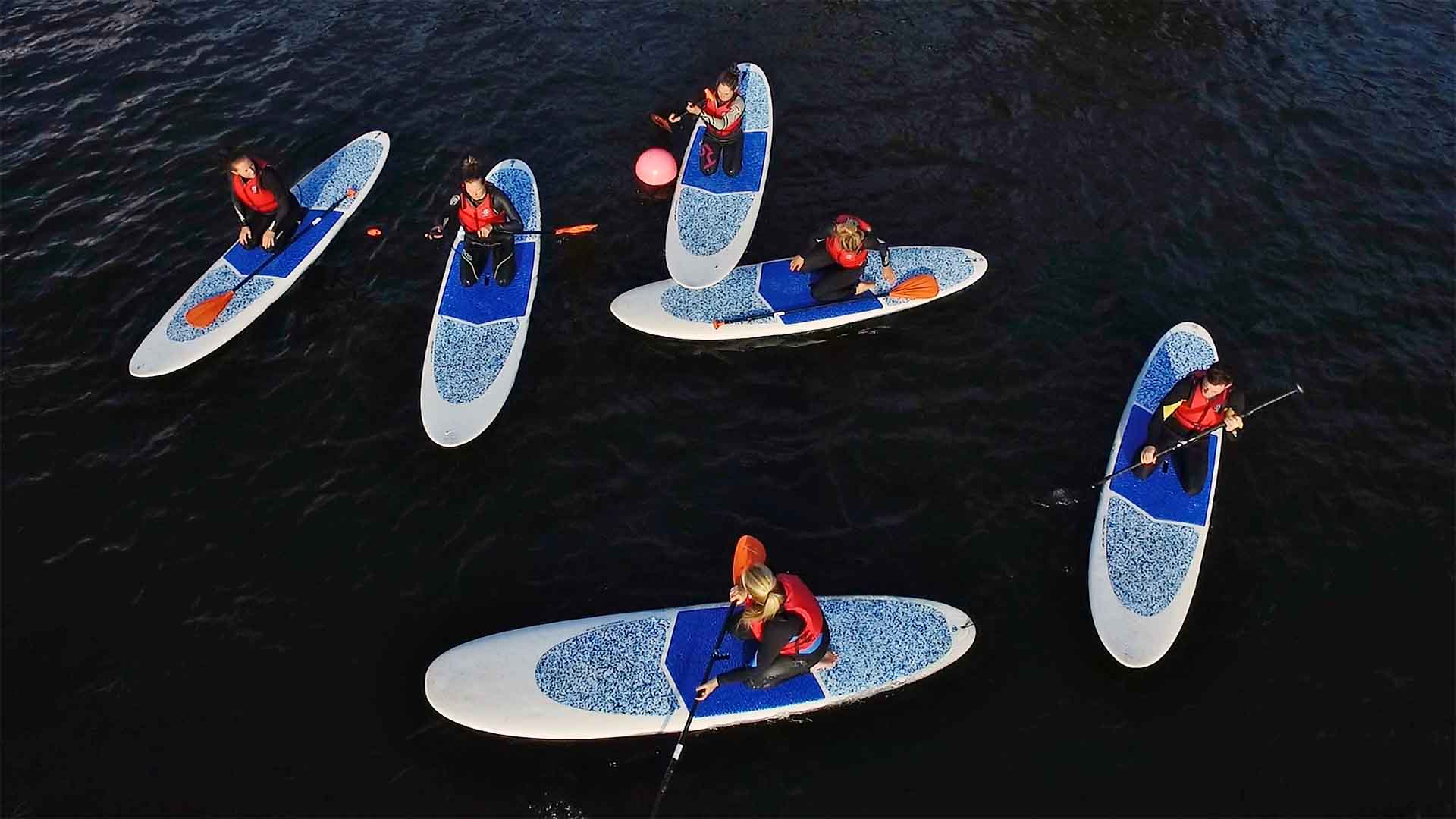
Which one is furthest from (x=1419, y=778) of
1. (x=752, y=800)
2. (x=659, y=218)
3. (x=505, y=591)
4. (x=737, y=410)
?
(x=659, y=218)

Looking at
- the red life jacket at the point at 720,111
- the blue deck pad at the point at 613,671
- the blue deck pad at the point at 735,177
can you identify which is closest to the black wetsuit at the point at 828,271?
the blue deck pad at the point at 735,177

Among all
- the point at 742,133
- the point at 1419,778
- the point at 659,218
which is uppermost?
the point at 742,133

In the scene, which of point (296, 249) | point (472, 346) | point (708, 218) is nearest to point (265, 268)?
point (296, 249)

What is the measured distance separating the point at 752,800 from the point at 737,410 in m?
5.82

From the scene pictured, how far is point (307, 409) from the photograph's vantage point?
12922 mm

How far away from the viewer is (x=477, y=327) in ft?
44.1

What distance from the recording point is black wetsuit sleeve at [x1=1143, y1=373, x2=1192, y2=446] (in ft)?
36.7

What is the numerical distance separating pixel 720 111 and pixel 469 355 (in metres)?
6.72

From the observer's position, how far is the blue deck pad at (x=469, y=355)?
12656 millimetres

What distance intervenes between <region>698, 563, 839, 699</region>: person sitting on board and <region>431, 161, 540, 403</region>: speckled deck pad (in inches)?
235

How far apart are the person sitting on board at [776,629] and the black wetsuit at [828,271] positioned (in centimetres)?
603

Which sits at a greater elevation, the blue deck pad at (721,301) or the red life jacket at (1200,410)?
the blue deck pad at (721,301)

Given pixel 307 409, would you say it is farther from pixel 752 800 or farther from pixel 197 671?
pixel 752 800

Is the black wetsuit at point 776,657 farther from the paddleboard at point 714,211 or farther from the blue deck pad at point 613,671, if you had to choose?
the paddleboard at point 714,211
